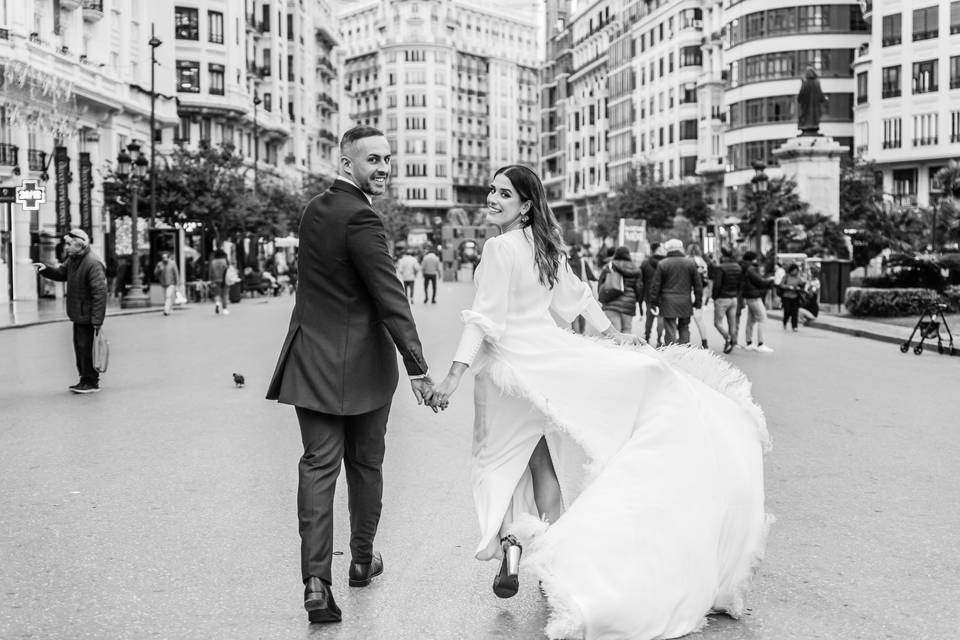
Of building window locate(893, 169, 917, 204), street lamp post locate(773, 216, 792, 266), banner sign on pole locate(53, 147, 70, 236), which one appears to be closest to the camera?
street lamp post locate(773, 216, 792, 266)

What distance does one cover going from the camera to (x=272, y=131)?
8050cm

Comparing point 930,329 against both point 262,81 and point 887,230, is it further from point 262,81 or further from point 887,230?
point 262,81

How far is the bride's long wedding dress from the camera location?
15.3 ft

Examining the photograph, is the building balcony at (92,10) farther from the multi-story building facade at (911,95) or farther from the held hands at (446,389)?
the held hands at (446,389)

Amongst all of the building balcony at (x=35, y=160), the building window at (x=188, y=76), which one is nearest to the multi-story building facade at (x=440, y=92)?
the building window at (x=188, y=76)

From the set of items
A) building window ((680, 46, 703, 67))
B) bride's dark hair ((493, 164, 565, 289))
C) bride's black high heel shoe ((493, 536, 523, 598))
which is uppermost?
building window ((680, 46, 703, 67))

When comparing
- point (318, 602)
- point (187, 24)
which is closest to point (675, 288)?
point (318, 602)

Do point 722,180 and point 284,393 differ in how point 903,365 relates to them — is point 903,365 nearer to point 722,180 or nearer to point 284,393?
point 284,393

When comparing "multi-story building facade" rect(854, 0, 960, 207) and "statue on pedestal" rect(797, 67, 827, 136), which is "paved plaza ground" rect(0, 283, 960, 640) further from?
"multi-story building facade" rect(854, 0, 960, 207)

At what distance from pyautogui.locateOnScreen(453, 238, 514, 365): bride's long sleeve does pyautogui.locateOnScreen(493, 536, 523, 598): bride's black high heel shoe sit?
77cm

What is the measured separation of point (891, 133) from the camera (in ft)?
218

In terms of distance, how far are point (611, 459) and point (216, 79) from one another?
68.5 meters

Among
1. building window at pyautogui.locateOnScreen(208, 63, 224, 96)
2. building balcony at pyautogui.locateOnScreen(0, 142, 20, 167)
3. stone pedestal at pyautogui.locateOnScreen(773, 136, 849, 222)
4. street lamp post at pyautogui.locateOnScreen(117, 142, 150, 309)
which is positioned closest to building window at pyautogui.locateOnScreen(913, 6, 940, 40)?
stone pedestal at pyautogui.locateOnScreen(773, 136, 849, 222)

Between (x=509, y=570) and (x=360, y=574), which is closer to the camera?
(x=509, y=570)
